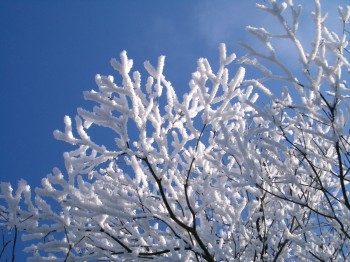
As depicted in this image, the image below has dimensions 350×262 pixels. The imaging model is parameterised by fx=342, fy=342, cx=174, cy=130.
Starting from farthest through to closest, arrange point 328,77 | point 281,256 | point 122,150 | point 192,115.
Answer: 1. point 281,256
2. point 192,115
3. point 122,150
4. point 328,77

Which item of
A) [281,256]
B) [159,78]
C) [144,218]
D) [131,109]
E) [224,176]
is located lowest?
[281,256]

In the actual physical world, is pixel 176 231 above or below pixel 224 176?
below

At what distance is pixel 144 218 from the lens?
3271 mm

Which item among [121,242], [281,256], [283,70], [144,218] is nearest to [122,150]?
[144,218]

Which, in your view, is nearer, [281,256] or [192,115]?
[192,115]

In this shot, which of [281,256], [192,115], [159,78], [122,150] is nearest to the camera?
[122,150]

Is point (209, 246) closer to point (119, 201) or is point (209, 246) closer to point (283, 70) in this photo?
point (119, 201)

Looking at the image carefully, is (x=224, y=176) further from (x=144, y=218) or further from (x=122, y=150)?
(x=122, y=150)

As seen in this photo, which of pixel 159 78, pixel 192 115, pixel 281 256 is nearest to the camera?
pixel 159 78

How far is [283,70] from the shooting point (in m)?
2.72

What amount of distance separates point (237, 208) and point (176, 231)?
0.83 metres

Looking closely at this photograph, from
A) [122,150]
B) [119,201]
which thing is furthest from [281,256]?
[122,150]

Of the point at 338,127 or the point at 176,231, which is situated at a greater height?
the point at 338,127

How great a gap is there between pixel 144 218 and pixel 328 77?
2.03 m
